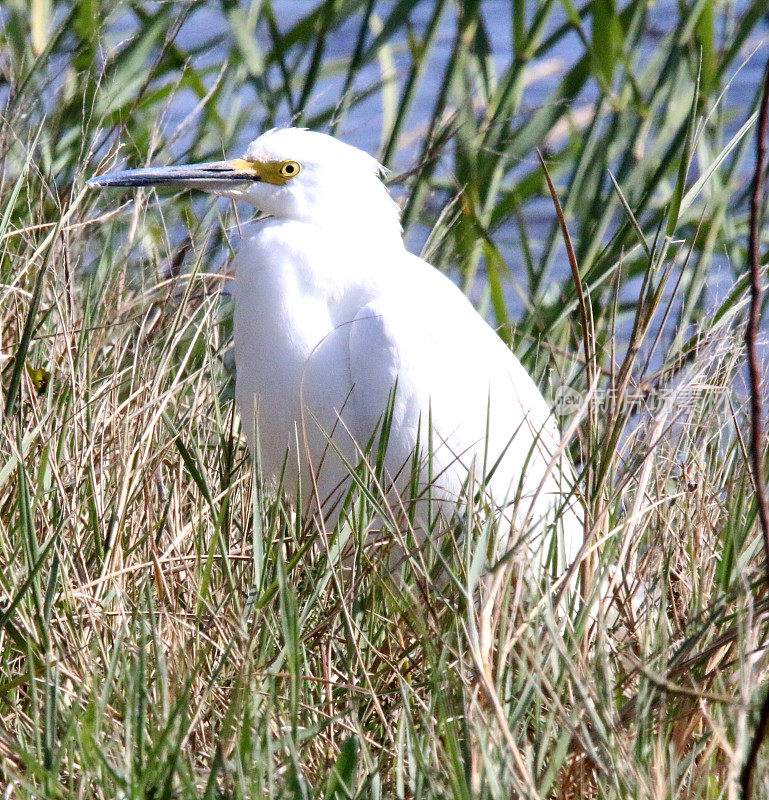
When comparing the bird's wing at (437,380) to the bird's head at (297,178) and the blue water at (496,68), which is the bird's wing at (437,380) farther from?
the blue water at (496,68)

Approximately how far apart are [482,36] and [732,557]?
195 centimetres

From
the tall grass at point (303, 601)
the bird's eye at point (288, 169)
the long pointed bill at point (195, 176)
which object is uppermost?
the bird's eye at point (288, 169)

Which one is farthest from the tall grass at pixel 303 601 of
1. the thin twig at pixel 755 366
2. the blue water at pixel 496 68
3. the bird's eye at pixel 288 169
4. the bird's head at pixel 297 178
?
the blue water at pixel 496 68

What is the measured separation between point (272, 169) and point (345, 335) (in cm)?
33

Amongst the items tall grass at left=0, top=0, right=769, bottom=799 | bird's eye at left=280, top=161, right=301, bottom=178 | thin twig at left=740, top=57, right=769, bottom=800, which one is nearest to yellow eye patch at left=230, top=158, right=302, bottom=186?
bird's eye at left=280, top=161, right=301, bottom=178

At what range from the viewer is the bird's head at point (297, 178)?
6.83ft

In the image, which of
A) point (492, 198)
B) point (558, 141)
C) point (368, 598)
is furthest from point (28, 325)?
point (558, 141)

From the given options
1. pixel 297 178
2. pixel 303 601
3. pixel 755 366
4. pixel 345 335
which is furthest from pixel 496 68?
pixel 755 366

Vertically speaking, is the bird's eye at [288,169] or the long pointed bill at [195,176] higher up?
the bird's eye at [288,169]

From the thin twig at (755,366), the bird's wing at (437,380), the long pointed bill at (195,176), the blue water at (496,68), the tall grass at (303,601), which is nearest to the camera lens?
the thin twig at (755,366)

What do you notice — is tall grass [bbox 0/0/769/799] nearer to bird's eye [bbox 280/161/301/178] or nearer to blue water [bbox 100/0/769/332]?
bird's eye [bbox 280/161/301/178]

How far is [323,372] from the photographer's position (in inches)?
80.1

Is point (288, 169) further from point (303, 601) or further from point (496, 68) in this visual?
point (496, 68)

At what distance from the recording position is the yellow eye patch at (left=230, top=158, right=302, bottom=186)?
2.10 meters
